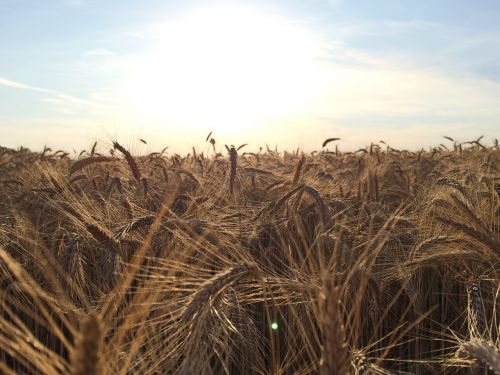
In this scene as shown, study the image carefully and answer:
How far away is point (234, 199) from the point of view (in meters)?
3.26

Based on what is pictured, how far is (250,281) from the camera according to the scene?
83.9 inches

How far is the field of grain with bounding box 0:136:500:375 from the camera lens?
4.11 ft

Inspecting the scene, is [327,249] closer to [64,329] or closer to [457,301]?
[457,301]

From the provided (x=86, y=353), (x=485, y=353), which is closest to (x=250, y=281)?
(x=485, y=353)

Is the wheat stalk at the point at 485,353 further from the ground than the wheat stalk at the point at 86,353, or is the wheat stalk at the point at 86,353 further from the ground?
the wheat stalk at the point at 86,353

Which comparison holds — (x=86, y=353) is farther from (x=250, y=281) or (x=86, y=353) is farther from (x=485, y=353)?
(x=250, y=281)

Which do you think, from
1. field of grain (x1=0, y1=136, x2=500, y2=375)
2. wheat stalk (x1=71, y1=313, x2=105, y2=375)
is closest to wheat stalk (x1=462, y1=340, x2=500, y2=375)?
field of grain (x1=0, y1=136, x2=500, y2=375)

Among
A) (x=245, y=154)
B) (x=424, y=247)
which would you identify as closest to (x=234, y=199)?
(x=424, y=247)

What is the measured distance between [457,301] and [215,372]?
158 cm

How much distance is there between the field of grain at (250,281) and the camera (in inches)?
49.4

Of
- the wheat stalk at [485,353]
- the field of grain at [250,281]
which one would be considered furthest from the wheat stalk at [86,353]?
the wheat stalk at [485,353]

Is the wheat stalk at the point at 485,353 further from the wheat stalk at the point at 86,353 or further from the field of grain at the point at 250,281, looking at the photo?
the wheat stalk at the point at 86,353

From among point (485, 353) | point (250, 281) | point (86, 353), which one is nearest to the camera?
point (86, 353)

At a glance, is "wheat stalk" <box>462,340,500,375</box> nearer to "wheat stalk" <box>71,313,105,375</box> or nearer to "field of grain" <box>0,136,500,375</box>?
"field of grain" <box>0,136,500,375</box>
